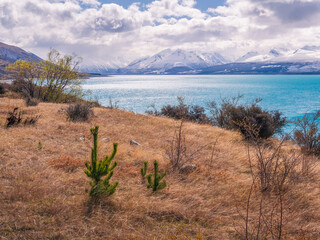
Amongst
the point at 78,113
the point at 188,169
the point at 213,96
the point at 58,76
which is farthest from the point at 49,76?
the point at 213,96

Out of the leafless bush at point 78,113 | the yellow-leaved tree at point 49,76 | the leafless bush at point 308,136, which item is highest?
the yellow-leaved tree at point 49,76

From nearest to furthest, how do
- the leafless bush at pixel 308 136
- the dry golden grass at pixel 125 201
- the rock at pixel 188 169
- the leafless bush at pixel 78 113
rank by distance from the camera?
the dry golden grass at pixel 125 201 < the rock at pixel 188 169 < the leafless bush at pixel 308 136 < the leafless bush at pixel 78 113

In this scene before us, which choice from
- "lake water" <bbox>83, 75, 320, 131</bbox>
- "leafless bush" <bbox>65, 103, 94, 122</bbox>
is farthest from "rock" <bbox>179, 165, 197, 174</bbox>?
"lake water" <bbox>83, 75, 320, 131</bbox>

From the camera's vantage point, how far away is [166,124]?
1382cm

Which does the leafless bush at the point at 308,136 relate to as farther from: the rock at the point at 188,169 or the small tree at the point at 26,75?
the small tree at the point at 26,75

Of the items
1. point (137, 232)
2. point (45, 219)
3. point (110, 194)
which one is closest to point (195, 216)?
point (137, 232)

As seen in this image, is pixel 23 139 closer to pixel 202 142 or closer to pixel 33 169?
pixel 33 169

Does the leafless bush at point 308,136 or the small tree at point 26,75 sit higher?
the small tree at point 26,75

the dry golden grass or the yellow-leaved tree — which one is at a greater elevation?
the yellow-leaved tree

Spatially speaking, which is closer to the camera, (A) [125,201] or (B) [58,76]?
(A) [125,201]

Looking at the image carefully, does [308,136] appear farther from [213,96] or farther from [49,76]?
[213,96]

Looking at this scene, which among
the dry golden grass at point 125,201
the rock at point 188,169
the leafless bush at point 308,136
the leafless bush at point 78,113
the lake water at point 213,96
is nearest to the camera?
the dry golden grass at point 125,201

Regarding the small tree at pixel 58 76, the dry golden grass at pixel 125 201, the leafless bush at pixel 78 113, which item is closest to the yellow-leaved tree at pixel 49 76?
the small tree at pixel 58 76

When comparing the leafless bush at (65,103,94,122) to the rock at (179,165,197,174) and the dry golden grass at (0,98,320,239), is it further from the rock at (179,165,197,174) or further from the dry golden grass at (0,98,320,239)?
the rock at (179,165,197,174)
